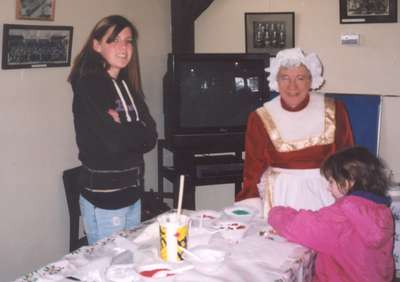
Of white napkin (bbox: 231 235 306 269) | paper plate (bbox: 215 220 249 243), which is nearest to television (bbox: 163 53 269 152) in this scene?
paper plate (bbox: 215 220 249 243)

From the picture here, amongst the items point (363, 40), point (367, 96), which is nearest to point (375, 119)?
point (367, 96)

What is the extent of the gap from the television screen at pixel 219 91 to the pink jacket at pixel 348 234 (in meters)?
1.66

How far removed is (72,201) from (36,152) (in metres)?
0.32

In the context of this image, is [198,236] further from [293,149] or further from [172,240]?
[293,149]

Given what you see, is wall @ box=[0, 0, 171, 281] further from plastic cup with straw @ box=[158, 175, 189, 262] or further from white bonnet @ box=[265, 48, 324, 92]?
plastic cup with straw @ box=[158, 175, 189, 262]

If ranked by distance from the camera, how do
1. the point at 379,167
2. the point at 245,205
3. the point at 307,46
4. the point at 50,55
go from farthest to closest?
the point at 307,46
the point at 50,55
the point at 245,205
the point at 379,167

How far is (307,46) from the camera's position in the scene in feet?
11.4

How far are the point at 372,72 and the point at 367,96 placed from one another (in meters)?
0.19

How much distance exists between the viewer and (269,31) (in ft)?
11.6

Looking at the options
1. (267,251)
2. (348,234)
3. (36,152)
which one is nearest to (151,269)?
(267,251)

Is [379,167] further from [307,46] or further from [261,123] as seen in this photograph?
[307,46]

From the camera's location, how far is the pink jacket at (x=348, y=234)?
57.4 inches

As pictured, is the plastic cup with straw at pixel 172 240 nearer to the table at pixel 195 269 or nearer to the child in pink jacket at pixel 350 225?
the table at pixel 195 269

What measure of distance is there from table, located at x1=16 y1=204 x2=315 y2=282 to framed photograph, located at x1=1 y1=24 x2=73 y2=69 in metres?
1.21
